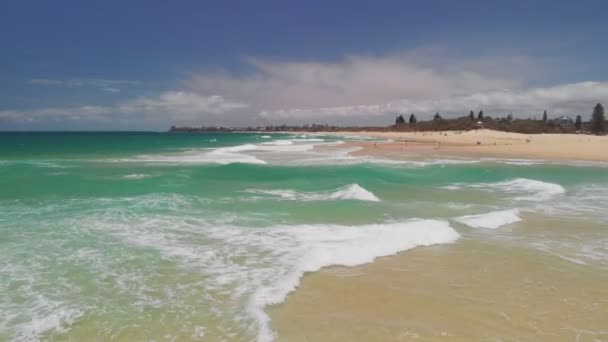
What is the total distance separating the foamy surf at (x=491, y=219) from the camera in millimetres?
10422

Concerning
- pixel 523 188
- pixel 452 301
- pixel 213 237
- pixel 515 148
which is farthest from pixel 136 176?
pixel 515 148

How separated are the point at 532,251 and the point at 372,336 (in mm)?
5382

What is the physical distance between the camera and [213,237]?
9422 millimetres

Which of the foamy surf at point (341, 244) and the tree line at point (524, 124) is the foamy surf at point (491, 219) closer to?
the foamy surf at point (341, 244)

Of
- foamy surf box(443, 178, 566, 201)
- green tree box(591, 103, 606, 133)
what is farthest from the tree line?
foamy surf box(443, 178, 566, 201)

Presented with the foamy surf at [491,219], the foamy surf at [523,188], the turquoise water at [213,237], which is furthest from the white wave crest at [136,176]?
the foamy surf at [491,219]

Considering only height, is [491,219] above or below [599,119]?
below

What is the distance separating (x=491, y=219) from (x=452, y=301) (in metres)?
6.12

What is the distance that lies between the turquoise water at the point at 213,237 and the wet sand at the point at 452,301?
0.50m

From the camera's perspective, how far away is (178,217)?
1156 cm

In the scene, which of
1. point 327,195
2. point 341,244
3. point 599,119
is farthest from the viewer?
point 599,119

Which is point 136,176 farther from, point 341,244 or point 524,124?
point 524,124

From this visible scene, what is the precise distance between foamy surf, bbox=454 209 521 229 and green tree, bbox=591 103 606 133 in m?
98.1

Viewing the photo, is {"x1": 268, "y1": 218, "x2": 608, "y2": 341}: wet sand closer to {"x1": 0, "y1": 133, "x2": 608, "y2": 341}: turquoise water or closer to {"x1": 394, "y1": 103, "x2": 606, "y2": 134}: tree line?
{"x1": 0, "y1": 133, "x2": 608, "y2": 341}: turquoise water
